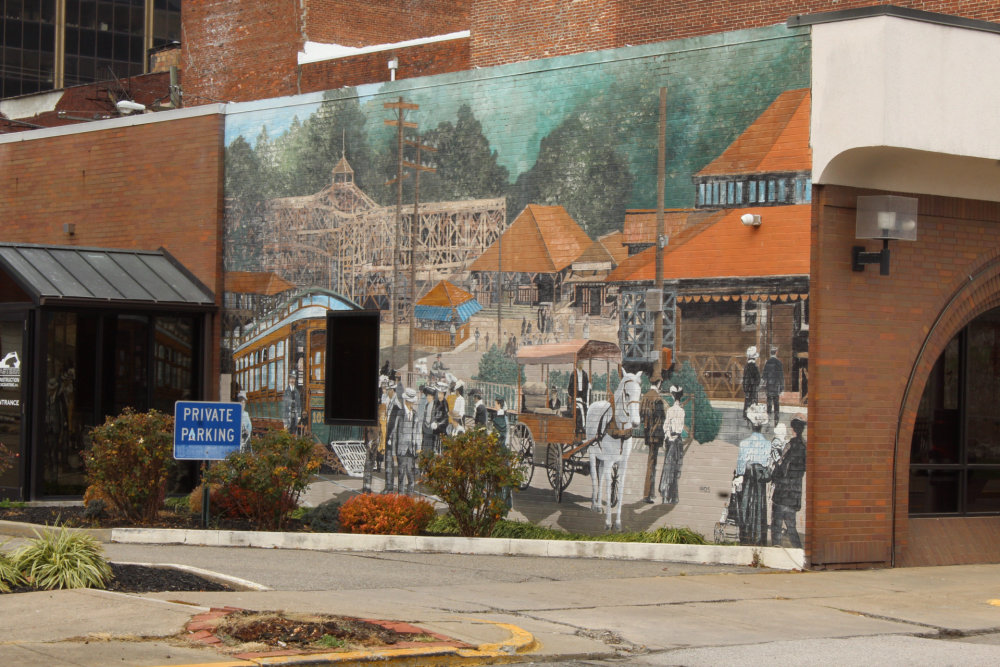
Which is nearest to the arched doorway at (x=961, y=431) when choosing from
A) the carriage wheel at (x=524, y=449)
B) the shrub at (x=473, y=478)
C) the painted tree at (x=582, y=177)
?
the painted tree at (x=582, y=177)

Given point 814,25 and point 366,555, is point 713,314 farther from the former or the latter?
point 366,555

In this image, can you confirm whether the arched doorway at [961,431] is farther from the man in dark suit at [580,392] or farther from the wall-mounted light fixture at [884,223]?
the man in dark suit at [580,392]

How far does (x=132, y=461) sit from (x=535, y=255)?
20.5 feet

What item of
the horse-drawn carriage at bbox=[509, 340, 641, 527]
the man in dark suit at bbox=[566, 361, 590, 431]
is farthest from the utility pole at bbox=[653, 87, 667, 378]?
the man in dark suit at bbox=[566, 361, 590, 431]

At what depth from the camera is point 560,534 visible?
16.5 meters

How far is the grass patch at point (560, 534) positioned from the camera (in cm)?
1545

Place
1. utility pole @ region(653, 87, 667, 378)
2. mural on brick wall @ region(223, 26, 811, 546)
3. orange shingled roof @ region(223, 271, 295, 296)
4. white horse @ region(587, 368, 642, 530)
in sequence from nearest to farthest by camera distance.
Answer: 1. mural on brick wall @ region(223, 26, 811, 546)
2. utility pole @ region(653, 87, 667, 378)
3. white horse @ region(587, 368, 642, 530)
4. orange shingled roof @ region(223, 271, 295, 296)

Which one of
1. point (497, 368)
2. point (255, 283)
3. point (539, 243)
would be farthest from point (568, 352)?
point (255, 283)

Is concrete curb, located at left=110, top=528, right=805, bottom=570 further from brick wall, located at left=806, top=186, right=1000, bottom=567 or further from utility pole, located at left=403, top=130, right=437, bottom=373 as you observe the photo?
utility pole, located at left=403, top=130, right=437, bottom=373

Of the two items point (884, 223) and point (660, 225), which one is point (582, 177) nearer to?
point (660, 225)

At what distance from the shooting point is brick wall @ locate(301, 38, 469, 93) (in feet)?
106

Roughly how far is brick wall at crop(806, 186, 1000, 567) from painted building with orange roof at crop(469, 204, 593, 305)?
11.6 feet

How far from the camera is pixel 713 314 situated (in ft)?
51.0

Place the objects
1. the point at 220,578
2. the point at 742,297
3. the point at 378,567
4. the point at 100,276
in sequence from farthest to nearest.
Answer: the point at 100,276 < the point at 742,297 < the point at 378,567 < the point at 220,578
